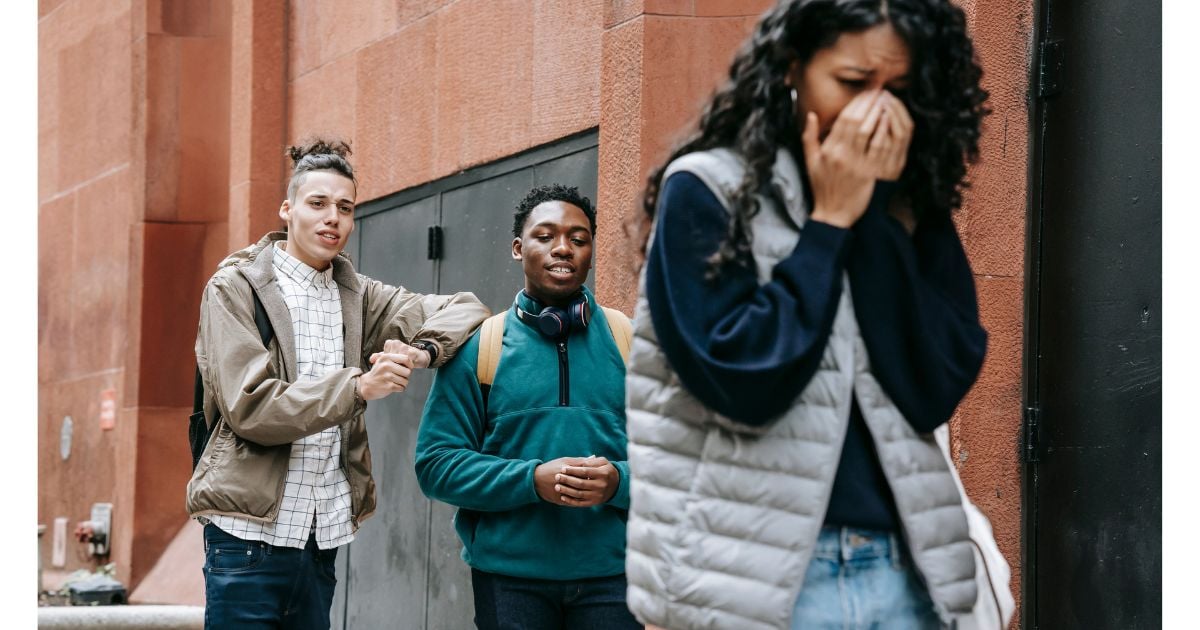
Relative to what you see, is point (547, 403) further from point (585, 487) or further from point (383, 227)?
point (383, 227)

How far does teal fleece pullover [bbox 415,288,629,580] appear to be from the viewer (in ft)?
14.9

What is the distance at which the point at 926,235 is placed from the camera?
9.62 ft

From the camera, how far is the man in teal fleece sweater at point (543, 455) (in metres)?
4.50

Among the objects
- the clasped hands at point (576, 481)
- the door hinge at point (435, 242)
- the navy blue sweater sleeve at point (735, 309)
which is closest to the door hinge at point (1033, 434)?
the clasped hands at point (576, 481)

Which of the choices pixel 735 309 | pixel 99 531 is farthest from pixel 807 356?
pixel 99 531

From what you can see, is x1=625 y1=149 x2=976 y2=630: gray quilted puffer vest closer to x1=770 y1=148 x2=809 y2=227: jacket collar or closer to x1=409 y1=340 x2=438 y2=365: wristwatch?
x1=770 y1=148 x2=809 y2=227: jacket collar

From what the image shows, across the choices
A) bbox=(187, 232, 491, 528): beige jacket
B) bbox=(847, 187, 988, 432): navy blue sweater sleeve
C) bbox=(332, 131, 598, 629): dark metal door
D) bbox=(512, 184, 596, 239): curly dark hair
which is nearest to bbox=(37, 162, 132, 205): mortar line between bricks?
bbox=(332, 131, 598, 629): dark metal door

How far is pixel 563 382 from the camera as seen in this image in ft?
15.4

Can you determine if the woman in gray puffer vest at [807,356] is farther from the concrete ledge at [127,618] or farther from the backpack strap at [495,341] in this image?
the concrete ledge at [127,618]

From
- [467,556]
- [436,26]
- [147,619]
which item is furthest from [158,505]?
[467,556]

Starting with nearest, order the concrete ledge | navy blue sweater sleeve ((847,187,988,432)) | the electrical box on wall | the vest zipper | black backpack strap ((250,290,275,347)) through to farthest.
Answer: navy blue sweater sleeve ((847,187,988,432))
the vest zipper
black backpack strap ((250,290,275,347))
the concrete ledge
the electrical box on wall

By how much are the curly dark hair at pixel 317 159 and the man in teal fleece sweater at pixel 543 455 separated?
883mm

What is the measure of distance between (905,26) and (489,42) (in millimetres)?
6124

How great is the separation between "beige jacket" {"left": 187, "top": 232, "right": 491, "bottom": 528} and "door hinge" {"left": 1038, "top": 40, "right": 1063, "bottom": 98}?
7.37 feet
